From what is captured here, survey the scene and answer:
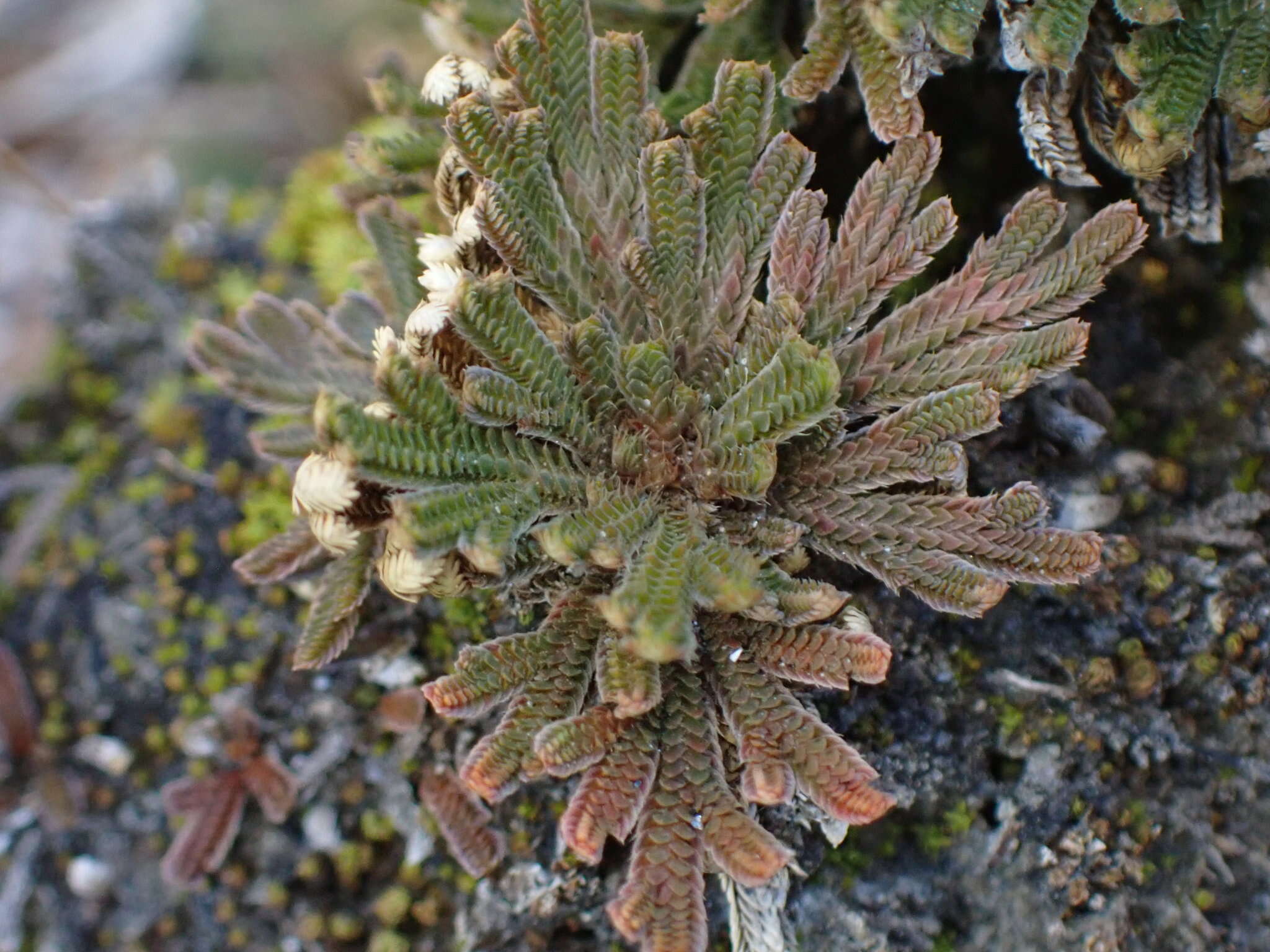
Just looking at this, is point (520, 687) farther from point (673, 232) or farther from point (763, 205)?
point (763, 205)

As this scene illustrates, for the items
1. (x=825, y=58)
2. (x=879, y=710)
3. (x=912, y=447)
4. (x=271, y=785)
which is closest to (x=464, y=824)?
(x=271, y=785)

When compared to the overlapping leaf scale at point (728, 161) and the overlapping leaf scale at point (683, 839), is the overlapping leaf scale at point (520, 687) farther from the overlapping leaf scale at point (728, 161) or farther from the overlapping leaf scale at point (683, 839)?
the overlapping leaf scale at point (728, 161)

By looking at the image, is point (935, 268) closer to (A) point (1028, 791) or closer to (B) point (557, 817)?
(A) point (1028, 791)

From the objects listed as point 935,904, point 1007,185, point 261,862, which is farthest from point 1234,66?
point 261,862

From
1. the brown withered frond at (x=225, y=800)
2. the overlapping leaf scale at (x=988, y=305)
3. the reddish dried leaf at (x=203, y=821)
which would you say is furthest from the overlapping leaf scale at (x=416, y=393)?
the reddish dried leaf at (x=203, y=821)

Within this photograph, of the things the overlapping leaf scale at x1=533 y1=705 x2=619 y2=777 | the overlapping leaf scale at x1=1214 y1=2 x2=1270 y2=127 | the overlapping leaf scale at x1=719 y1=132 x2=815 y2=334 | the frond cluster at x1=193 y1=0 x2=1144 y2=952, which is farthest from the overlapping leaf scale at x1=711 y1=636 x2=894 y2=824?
the overlapping leaf scale at x1=1214 y1=2 x2=1270 y2=127

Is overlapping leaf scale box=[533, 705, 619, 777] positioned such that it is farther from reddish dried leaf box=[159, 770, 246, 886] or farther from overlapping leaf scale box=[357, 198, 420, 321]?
reddish dried leaf box=[159, 770, 246, 886]

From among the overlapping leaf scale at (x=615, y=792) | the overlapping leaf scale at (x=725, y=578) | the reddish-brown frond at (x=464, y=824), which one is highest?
the overlapping leaf scale at (x=725, y=578)
